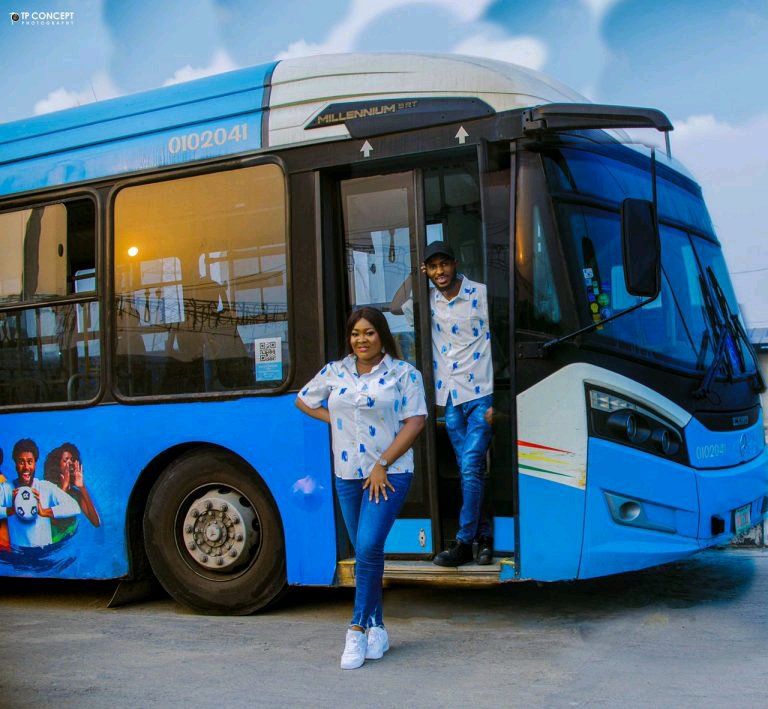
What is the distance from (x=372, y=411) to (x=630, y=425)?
1.37 metres

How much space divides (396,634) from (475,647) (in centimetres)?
54

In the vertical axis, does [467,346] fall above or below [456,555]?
above

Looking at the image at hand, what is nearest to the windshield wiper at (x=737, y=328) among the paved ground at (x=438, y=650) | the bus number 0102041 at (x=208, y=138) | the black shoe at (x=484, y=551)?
the paved ground at (x=438, y=650)

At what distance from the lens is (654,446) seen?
5.31 metres

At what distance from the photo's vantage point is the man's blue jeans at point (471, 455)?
5559 millimetres

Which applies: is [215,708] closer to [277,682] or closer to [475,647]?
[277,682]

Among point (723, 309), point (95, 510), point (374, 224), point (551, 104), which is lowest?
point (95, 510)

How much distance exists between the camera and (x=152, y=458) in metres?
6.30

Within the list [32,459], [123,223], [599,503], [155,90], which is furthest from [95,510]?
[599,503]

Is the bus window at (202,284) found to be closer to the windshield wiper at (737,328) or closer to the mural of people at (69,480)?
the mural of people at (69,480)

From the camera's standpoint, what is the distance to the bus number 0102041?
243 inches

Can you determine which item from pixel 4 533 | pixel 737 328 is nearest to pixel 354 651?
pixel 737 328

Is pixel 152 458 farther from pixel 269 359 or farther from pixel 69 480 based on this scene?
pixel 269 359

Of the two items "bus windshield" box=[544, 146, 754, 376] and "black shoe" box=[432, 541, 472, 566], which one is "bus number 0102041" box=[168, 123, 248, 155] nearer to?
"bus windshield" box=[544, 146, 754, 376]
